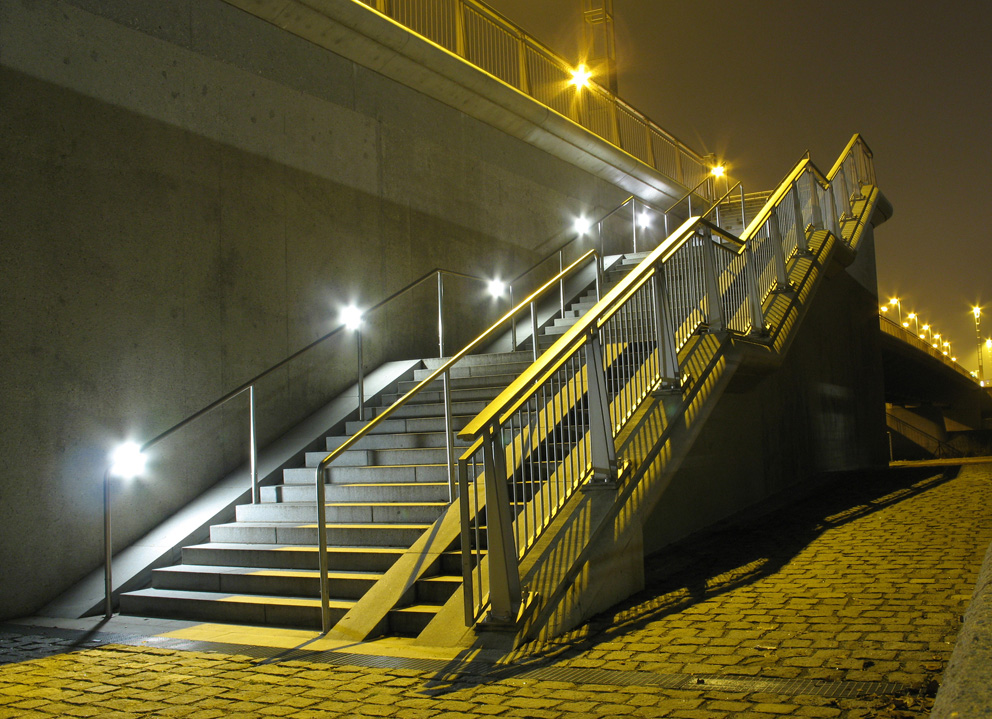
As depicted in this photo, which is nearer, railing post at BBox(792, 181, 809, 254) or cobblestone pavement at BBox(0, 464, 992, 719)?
cobblestone pavement at BBox(0, 464, 992, 719)

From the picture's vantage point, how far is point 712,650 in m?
4.42

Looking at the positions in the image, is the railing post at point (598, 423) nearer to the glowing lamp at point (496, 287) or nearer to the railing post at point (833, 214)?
the glowing lamp at point (496, 287)

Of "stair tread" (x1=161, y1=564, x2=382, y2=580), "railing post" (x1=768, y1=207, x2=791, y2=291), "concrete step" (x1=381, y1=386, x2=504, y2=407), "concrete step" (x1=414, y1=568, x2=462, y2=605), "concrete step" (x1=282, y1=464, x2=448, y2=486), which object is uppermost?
"railing post" (x1=768, y1=207, x2=791, y2=291)

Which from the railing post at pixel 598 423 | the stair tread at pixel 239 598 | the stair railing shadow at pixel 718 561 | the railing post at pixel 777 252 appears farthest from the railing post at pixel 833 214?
the stair tread at pixel 239 598

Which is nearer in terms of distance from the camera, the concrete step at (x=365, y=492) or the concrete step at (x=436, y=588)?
the concrete step at (x=436, y=588)

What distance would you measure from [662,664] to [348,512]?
3.70m

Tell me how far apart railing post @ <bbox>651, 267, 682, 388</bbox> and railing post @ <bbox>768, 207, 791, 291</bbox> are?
11.1 feet

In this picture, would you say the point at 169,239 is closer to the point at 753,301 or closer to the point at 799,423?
the point at 753,301

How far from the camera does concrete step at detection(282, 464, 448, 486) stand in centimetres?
759

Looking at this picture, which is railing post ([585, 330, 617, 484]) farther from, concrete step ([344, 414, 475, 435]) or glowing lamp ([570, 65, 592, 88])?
glowing lamp ([570, 65, 592, 88])

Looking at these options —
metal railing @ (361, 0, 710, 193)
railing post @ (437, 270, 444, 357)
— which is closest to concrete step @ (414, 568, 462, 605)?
railing post @ (437, 270, 444, 357)

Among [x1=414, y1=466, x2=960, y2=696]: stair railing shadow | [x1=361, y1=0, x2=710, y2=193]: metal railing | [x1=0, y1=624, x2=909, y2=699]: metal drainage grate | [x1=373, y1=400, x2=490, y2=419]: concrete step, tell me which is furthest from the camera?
[x1=361, y1=0, x2=710, y2=193]: metal railing

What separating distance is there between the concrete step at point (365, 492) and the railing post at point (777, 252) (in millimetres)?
4840

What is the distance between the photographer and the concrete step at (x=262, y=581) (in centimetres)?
630
